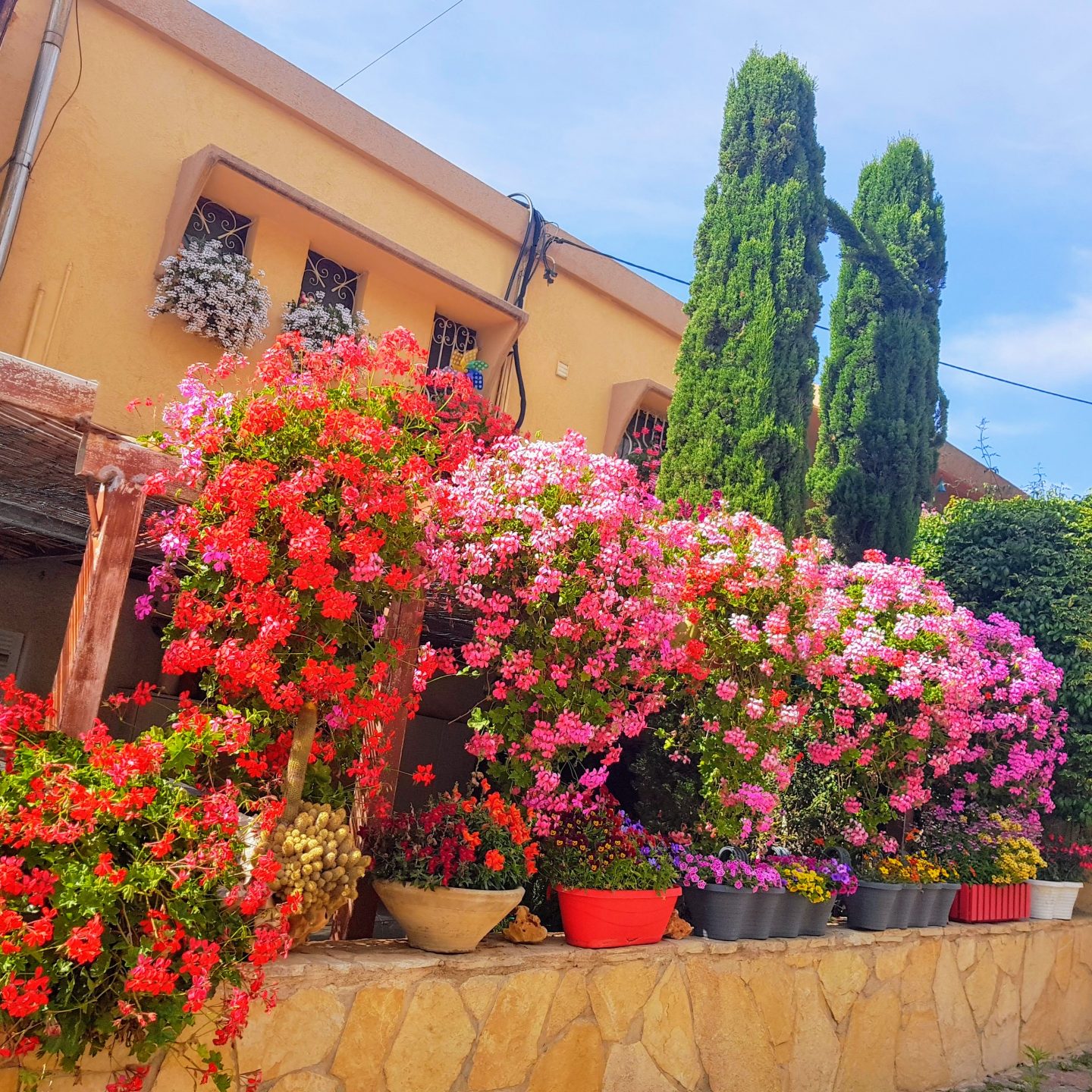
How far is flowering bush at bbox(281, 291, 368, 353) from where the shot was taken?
26.6 ft

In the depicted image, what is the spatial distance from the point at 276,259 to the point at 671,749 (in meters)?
5.17

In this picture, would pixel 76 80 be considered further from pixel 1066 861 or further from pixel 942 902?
pixel 1066 861

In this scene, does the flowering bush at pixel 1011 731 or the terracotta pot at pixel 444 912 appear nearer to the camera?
the terracotta pot at pixel 444 912

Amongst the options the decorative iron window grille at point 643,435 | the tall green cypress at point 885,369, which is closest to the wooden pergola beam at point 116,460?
the decorative iron window grille at point 643,435

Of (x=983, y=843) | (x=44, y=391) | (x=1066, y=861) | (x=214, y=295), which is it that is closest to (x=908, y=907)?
(x=983, y=843)

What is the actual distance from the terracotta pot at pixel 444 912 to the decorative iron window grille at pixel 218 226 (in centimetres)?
568

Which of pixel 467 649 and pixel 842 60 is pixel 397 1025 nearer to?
pixel 467 649

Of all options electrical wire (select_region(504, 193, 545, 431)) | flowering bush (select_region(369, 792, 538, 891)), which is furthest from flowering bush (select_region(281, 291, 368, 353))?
flowering bush (select_region(369, 792, 538, 891))

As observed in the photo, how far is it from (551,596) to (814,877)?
8.20 feet

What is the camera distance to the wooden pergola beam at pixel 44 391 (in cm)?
369

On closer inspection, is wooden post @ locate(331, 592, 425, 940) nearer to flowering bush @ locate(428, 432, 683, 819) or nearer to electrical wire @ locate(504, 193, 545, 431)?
flowering bush @ locate(428, 432, 683, 819)

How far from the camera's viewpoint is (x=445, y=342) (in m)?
9.53

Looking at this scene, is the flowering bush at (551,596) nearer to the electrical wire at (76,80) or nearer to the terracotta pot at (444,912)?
the terracotta pot at (444,912)

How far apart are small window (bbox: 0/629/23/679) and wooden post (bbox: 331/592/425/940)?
469 cm
